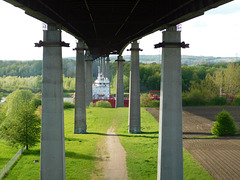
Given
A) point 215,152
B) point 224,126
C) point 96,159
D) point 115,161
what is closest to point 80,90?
point 96,159

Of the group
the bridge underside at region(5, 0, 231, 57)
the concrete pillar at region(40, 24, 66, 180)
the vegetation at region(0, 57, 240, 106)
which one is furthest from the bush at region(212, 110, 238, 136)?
the vegetation at region(0, 57, 240, 106)

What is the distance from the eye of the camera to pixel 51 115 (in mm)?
17594

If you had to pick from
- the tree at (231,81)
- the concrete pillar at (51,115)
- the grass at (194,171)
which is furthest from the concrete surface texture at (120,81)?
the concrete pillar at (51,115)

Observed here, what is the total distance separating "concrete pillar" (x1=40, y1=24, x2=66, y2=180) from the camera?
17500 mm

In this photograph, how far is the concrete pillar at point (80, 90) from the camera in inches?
1347

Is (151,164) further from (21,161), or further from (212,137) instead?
(212,137)

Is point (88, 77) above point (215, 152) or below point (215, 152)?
above

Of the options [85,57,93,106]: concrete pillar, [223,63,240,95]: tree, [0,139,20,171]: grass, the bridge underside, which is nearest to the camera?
the bridge underside

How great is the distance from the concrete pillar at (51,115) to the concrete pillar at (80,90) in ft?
54.2

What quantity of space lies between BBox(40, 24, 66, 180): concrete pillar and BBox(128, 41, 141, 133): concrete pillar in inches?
694

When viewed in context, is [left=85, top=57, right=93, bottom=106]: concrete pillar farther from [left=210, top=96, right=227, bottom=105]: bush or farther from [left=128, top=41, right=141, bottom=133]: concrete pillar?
[left=128, top=41, right=141, bottom=133]: concrete pillar

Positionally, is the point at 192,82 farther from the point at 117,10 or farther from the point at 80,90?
the point at 117,10

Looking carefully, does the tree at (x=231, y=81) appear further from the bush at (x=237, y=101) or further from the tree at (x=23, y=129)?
the tree at (x=23, y=129)

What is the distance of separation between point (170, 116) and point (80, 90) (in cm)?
1930
